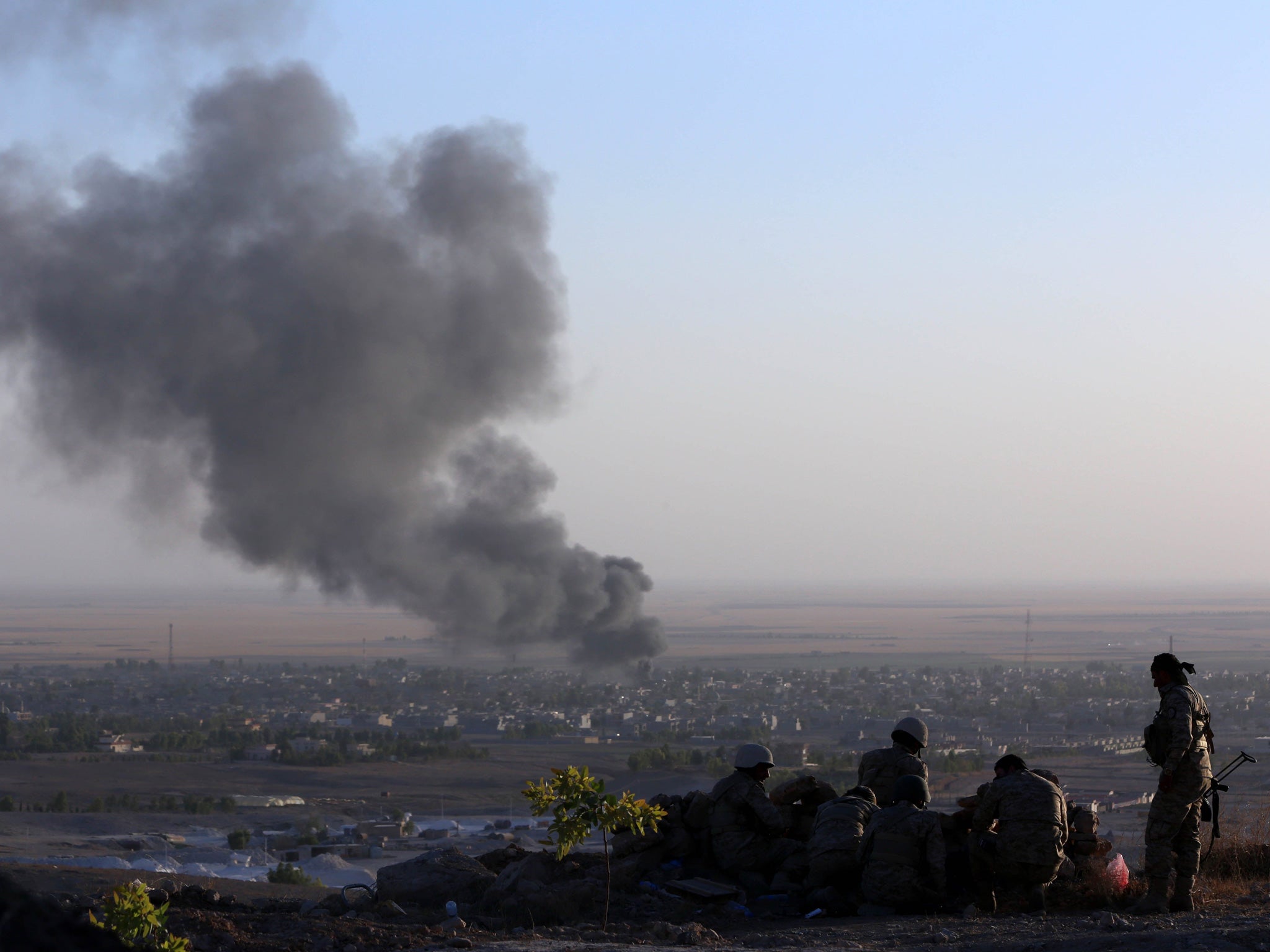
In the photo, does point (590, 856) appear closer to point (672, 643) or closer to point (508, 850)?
point (508, 850)

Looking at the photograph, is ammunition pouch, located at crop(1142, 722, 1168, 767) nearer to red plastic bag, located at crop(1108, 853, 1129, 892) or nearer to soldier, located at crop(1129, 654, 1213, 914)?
soldier, located at crop(1129, 654, 1213, 914)

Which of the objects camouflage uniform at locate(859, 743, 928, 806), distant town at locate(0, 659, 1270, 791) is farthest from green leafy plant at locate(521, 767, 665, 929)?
distant town at locate(0, 659, 1270, 791)

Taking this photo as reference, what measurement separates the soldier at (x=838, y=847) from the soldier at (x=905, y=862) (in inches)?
16.0

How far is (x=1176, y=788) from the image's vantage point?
36.1 ft

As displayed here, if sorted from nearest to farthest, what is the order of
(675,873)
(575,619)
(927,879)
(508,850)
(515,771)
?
(927,879), (675,873), (508,850), (575,619), (515,771)

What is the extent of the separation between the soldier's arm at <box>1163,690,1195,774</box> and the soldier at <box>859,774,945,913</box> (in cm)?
204

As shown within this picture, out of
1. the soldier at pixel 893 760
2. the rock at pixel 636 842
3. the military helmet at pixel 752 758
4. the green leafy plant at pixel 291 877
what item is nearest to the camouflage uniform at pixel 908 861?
the military helmet at pixel 752 758

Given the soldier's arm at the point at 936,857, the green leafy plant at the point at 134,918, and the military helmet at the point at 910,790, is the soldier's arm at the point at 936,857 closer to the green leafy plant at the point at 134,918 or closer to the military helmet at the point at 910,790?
the military helmet at the point at 910,790

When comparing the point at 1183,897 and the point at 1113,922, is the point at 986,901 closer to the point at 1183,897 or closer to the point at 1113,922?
the point at 1183,897

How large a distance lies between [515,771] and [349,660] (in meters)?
116

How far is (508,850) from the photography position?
15.3m

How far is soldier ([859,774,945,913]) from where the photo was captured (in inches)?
474

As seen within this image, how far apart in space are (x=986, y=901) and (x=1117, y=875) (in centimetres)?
130

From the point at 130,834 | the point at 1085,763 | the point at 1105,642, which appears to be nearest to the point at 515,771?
the point at 1085,763
